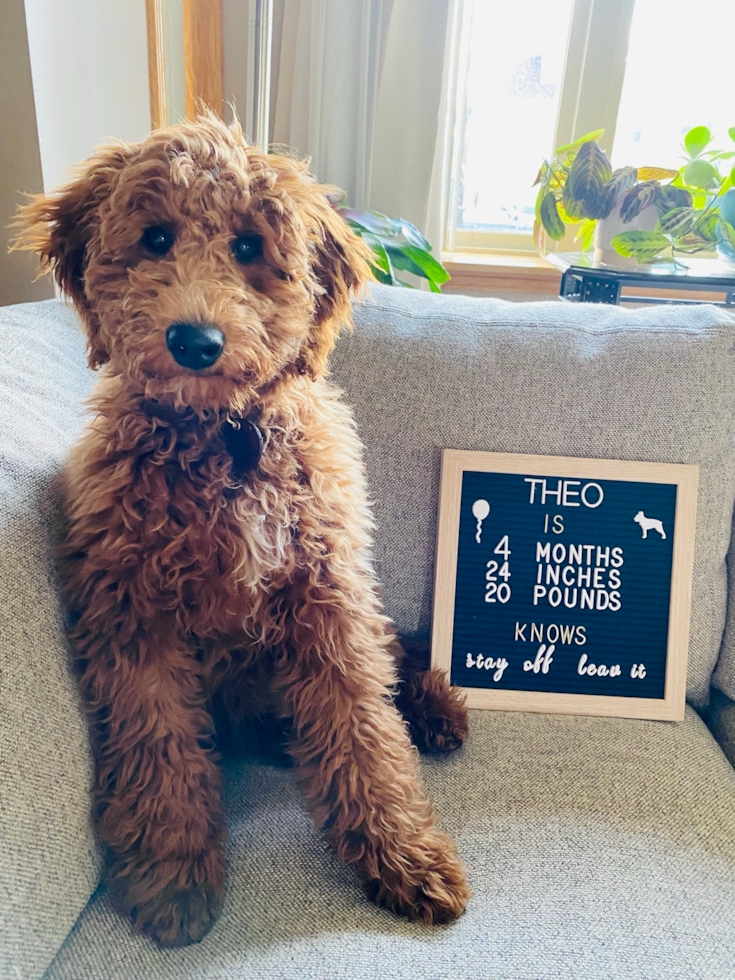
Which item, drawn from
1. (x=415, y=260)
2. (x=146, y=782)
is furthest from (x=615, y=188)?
(x=146, y=782)

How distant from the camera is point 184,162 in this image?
0.77 metres

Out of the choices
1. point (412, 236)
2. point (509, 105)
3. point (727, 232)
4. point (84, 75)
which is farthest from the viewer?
point (509, 105)

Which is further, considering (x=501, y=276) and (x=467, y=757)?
(x=501, y=276)

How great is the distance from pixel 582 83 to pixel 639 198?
0.93 m

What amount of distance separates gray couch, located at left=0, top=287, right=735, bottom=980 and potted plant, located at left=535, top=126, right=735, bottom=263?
1.78ft

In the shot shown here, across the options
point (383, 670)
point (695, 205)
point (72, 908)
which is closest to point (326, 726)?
point (383, 670)

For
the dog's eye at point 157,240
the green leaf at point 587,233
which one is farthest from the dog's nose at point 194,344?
the green leaf at point 587,233

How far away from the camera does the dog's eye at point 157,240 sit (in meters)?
0.79

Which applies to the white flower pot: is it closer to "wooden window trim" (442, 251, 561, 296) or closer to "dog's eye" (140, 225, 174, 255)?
"wooden window trim" (442, 251, 561, 296)

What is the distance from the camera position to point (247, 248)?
81 centimetres

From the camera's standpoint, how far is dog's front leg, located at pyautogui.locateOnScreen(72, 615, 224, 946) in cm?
82

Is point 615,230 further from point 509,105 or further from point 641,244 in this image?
point 509,105

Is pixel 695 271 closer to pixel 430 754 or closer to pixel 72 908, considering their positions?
pixel 430 754

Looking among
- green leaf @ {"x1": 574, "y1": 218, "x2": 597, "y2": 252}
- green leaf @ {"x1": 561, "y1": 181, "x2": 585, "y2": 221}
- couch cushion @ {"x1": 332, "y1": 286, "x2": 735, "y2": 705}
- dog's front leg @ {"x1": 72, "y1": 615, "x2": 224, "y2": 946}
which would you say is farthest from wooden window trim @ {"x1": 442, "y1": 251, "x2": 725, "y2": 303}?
dog's front leg @ {"x1": 72, "y1": 615, "x2": 224, "y2": 946}
